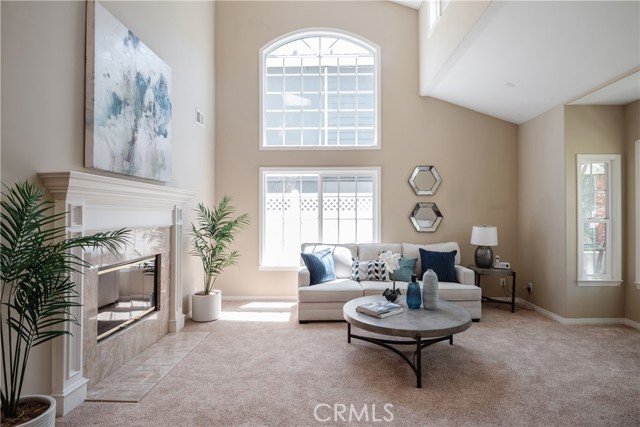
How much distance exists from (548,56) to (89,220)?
4112 millimetres

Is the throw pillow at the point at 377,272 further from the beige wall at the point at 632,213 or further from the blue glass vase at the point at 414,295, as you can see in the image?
the beige wall at the point at 632,213

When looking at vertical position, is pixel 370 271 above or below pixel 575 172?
below

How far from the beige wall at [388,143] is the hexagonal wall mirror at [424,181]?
0.09 meters

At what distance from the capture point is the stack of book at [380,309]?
2.94 meters

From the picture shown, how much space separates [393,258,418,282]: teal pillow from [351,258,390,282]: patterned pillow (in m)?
0.15

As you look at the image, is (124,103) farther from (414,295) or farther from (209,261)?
(414,295)

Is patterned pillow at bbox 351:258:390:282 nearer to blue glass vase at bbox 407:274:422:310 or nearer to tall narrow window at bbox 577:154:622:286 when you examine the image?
blue glass vase at bbox 407:274:422:310

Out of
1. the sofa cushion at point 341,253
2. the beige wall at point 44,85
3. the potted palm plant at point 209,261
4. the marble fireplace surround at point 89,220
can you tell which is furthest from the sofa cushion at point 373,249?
the beige wall at point 44,85

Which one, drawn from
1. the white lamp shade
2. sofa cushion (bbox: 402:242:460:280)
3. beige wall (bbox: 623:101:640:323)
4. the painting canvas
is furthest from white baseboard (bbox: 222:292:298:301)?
beige wall (bbox: 623:101:640:323)

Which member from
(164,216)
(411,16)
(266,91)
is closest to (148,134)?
(164,216)

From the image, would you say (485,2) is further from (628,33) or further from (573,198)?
(573,198)

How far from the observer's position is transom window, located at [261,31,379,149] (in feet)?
17.6

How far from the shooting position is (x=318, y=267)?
434 centimetres

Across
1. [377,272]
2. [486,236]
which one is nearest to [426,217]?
[486,236]
